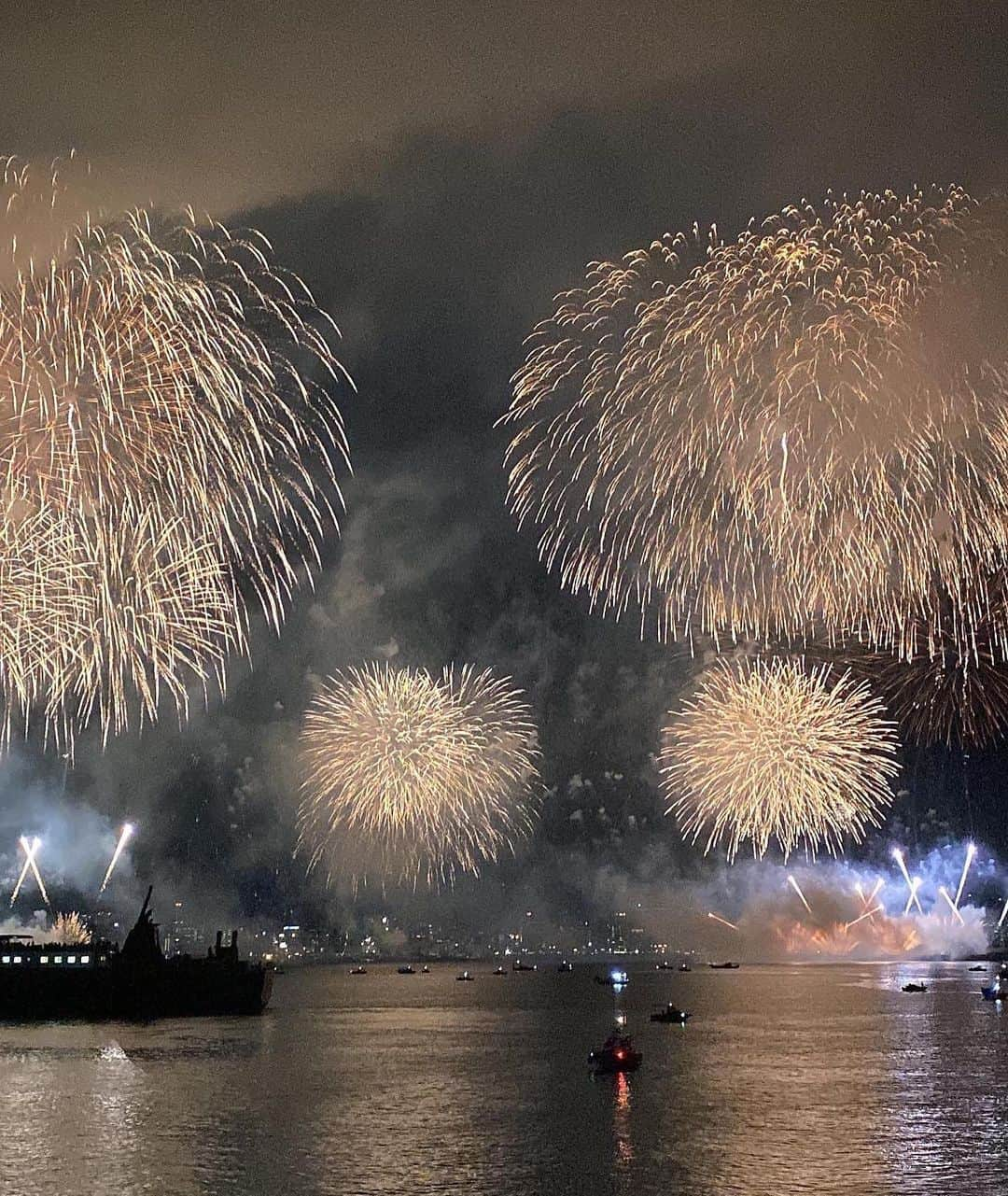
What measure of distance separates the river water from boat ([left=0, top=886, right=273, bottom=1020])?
13378mm

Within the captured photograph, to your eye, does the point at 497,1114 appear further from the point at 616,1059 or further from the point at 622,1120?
the point at 616,1059

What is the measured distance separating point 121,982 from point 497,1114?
81.7 m

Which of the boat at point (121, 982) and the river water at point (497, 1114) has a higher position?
the boat at point (121, 982)

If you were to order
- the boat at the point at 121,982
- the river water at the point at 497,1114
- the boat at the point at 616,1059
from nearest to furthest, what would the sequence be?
the river water at the point at 497,1114
the boat at the point at 616,1059
the boat at the point at 121,982

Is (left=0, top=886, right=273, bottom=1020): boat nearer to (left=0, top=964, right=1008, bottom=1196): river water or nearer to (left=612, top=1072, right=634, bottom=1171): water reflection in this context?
(left=0, top=964, right=1008, bottom=1196): river water

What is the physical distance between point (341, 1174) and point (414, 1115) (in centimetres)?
1763

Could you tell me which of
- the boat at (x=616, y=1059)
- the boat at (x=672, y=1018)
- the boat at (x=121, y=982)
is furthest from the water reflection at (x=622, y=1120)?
the boat at (x=121, y=982)

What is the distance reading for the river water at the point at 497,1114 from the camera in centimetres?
5703

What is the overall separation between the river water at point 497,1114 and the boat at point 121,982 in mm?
13378

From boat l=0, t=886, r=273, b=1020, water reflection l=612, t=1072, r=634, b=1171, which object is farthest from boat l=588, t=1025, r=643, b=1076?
boat l=0, t=886, r=273, b=1020

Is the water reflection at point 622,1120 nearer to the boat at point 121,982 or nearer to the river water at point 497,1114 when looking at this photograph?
the river water at point 497,1114

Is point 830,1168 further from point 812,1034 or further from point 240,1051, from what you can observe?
point 812,1034

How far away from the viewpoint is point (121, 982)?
146 metres

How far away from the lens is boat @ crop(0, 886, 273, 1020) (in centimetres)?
14500
